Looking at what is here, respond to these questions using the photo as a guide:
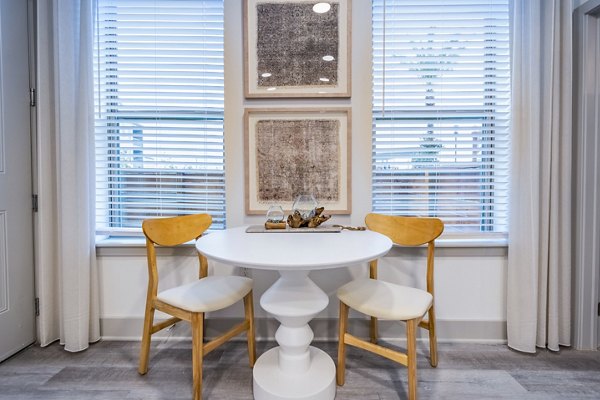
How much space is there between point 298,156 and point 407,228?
0.80m

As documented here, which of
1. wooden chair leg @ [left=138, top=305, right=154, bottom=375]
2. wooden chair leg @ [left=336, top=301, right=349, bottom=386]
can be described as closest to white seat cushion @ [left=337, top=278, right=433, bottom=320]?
wooden chair leg @ [left=336, top=301, right=349, bottom=386]

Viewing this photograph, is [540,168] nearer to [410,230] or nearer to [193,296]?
[410,230]

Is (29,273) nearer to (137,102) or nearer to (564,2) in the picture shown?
(137,102)

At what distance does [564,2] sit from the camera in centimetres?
175

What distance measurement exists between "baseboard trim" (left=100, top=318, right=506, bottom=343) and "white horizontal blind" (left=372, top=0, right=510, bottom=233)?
0.65 m

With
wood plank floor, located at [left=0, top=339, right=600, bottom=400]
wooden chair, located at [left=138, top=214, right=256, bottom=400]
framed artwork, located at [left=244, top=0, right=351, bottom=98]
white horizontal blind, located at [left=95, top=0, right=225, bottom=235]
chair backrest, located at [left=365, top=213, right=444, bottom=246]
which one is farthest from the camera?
white horizontal blind, located at [left=95, top=0, right=225, bottom=235]

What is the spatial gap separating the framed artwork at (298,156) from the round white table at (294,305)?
0.46 m

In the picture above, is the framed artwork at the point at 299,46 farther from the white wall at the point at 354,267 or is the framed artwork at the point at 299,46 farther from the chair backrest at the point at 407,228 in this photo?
the chair backrest at the point at 407,228

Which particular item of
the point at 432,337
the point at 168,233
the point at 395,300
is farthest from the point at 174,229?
the point at 432,337

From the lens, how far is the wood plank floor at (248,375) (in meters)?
1.49

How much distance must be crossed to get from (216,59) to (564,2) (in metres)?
2.15

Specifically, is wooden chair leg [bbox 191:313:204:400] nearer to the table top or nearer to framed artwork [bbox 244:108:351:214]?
the table top

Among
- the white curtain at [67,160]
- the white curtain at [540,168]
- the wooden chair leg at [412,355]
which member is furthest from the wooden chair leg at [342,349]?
the white curtain at [67,160]

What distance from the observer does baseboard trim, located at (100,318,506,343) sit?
1.96 meters
